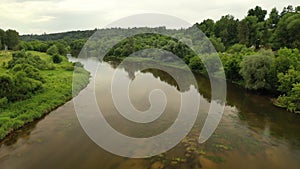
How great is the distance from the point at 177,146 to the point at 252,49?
31084 millimetres

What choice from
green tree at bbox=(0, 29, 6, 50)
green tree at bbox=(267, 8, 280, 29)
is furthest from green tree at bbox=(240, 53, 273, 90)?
green tree at bbox=(0, 29, 6, 50)

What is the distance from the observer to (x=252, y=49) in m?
40.9

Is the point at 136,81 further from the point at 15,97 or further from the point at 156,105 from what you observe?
the point at 15,97

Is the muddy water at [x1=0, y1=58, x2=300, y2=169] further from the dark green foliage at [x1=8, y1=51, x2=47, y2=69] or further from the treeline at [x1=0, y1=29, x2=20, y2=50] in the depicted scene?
the treeline at [x1=0, y1=29, x2=20, y2=50]

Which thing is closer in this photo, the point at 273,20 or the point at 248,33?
the point at 248,33

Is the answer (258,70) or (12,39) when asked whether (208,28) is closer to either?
(258,70)

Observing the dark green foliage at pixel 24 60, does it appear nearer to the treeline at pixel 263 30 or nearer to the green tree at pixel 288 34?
the treeline at pixel 263 30

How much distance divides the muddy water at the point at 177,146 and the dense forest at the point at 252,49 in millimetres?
3375

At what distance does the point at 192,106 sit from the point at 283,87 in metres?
9.39

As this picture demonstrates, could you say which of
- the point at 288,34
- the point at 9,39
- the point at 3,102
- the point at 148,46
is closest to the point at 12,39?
the point at 9,39

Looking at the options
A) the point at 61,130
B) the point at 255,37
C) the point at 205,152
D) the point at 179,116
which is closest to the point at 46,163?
the point at 61,130

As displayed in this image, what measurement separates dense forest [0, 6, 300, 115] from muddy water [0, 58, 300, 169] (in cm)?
338

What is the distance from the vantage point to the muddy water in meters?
13.7

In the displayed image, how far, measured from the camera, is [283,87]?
79.5 ft
